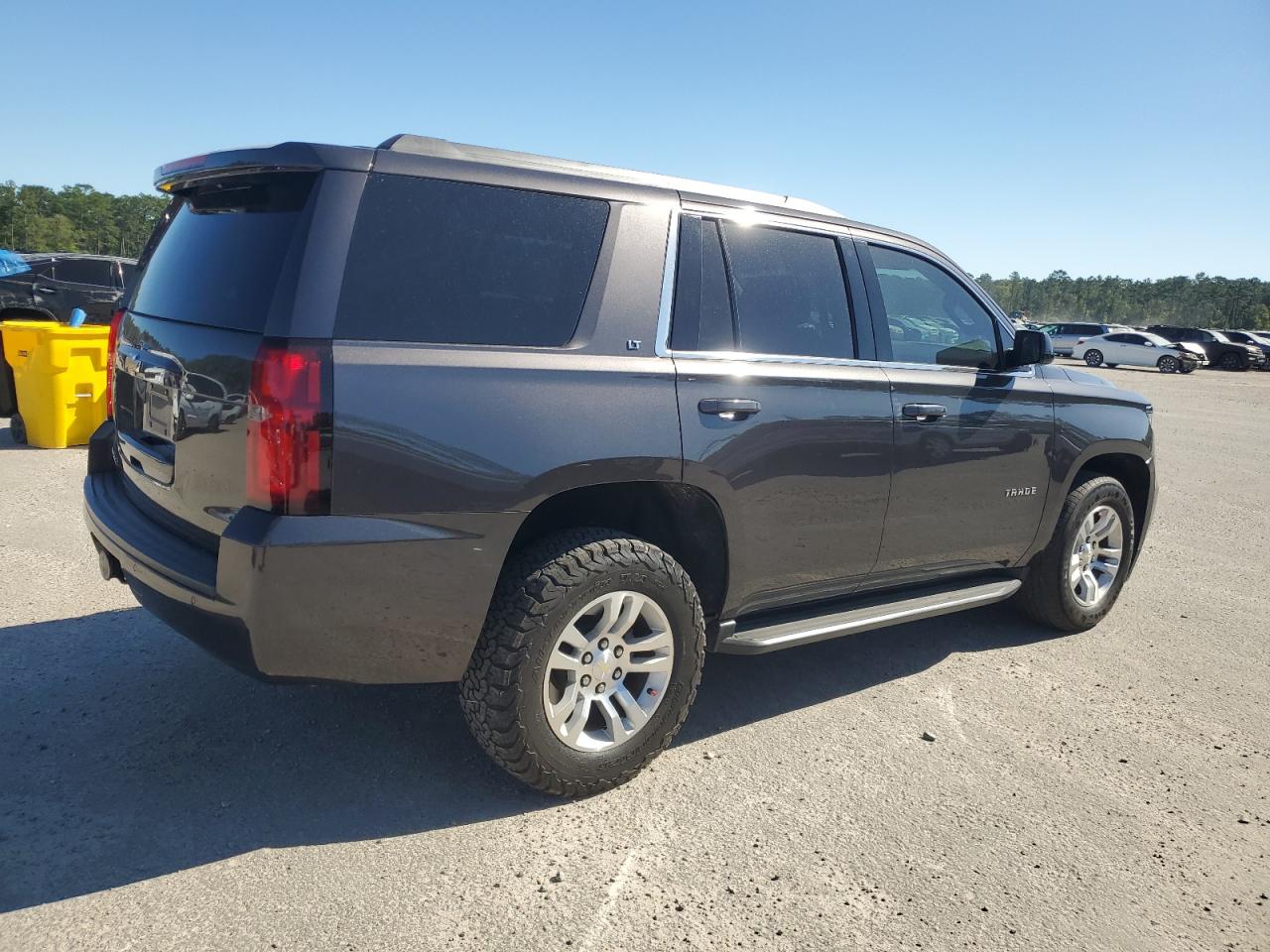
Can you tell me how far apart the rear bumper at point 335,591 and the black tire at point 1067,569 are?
3.27 meters

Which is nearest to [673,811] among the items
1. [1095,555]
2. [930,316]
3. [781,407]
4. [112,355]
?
[781,407]

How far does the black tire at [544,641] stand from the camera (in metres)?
2.96

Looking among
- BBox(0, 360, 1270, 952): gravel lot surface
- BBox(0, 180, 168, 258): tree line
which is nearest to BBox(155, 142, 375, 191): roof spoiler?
BBox(0, 360, 1270, 952): gravel lot surface

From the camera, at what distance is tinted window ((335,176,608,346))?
9.01 ft

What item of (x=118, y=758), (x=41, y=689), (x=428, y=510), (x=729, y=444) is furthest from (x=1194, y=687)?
(x=41, y=689)

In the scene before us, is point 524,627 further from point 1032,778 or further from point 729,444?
point 1032,778

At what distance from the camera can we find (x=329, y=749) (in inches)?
135

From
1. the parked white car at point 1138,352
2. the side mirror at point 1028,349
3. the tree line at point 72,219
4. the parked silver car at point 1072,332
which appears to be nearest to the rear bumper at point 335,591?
the side mirror at point 1028,349

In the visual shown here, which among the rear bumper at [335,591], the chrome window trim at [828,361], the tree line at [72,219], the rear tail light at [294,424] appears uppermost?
the tree line at [72,219]

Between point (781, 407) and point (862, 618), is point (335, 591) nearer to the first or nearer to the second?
point (781, 407)

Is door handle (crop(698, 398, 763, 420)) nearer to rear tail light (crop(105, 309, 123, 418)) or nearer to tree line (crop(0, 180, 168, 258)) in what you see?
rear tail light (crop(105, 309, 123, 418))

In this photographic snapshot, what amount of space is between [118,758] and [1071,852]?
10.2ft

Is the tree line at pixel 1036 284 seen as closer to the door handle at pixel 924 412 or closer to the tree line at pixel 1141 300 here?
the tree line at pixel 1141 300

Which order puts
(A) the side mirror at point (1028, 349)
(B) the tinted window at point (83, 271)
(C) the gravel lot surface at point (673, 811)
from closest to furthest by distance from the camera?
(C) the gravel lot surface at point (673, 811)
(A) the side mirror at point (1028, 349)
(B) the tinted window at point (83, 271)
